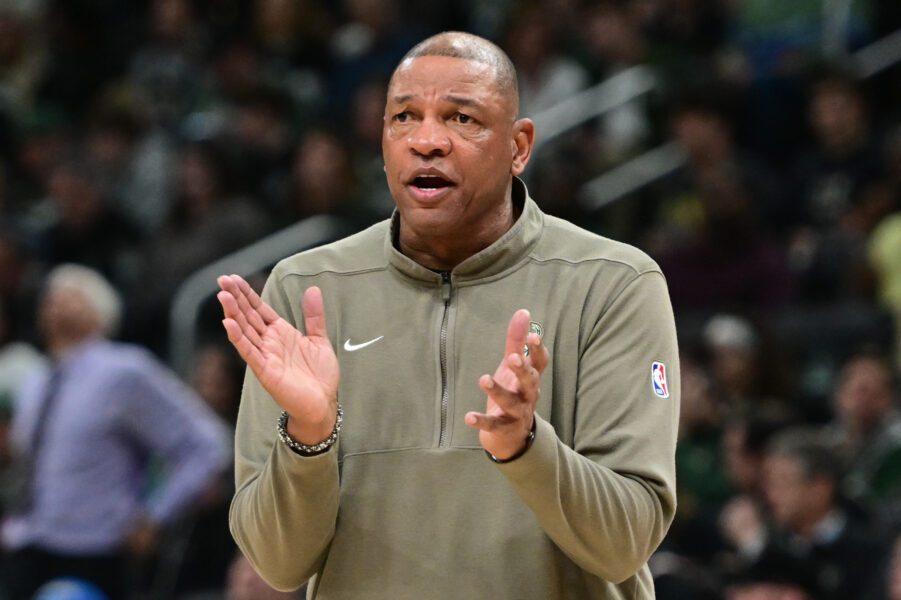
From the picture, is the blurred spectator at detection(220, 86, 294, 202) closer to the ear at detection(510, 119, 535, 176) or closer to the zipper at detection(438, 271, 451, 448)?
the ear at detection(510, 119, 535, 176)

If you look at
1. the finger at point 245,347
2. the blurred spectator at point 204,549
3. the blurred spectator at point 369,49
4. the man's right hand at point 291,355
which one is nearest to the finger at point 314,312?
the man's right hand at point 291,355

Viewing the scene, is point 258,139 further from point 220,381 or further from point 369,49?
point 220,381

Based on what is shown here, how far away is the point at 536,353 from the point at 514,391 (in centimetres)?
7

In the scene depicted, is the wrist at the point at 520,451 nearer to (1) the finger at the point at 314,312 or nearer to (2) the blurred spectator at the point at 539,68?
(1) the finger at the point at 314,312

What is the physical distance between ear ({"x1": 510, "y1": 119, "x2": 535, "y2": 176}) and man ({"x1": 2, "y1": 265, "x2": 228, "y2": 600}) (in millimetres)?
4284

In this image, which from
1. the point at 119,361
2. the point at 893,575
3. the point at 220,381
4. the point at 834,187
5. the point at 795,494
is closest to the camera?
the point at 893,575

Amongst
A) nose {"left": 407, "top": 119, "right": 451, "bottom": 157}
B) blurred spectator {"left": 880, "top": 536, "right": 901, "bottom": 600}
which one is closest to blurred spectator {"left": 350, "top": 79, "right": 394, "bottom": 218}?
blurred spectator {"left": 880, "top": 536, "right": 901, "bottom": 600}

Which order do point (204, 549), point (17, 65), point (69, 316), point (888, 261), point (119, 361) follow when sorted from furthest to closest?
point (17, 65), point (888, 261), point (204, 549), point (69, 316), point (119, 361)

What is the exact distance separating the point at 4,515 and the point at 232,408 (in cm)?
127

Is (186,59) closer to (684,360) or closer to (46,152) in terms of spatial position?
(46,152)

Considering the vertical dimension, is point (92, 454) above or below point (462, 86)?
below

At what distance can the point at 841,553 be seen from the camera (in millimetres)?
6254

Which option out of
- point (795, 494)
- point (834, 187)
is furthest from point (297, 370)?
point (834, 187)

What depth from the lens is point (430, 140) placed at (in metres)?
3.02
